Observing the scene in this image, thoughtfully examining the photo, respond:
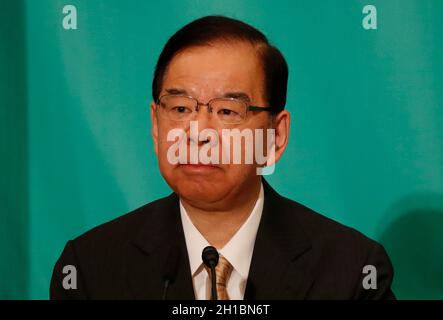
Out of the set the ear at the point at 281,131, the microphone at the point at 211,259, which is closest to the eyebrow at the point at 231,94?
the ear at the point at 281,131

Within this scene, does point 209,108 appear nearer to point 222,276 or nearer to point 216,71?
point 216,71

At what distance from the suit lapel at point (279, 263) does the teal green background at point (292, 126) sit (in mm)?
249

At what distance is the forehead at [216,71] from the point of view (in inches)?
65.3

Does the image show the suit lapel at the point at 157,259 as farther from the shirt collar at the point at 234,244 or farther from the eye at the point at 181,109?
the eye at the point at 181,109

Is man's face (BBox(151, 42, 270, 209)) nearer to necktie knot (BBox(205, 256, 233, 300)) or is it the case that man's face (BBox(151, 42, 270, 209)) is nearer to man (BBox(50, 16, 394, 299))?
man (BBox(50, 16, 394, 299))

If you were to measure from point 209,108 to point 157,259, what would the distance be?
433 mm

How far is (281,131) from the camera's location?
6.10 feet

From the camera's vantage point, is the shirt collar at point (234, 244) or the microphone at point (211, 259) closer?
the microphone at point (211, 259)

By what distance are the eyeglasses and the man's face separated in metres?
0.01

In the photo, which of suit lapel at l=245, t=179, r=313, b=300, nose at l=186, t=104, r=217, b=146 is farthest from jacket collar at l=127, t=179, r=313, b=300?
nose at l=186, t=104, r=217, b=146

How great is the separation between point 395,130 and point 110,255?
942mm

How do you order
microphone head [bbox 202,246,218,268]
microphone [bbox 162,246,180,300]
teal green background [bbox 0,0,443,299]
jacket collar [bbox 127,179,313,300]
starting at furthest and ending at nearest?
1. teal green background [bbox 0,0,443,299]
2. jacket collar [bbox 127,179,313,300]
3. microphone [bbox 162,246,180,300]
4. microphone head [bbox 202,246,218,268]

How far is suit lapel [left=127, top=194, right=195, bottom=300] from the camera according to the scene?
170cm
